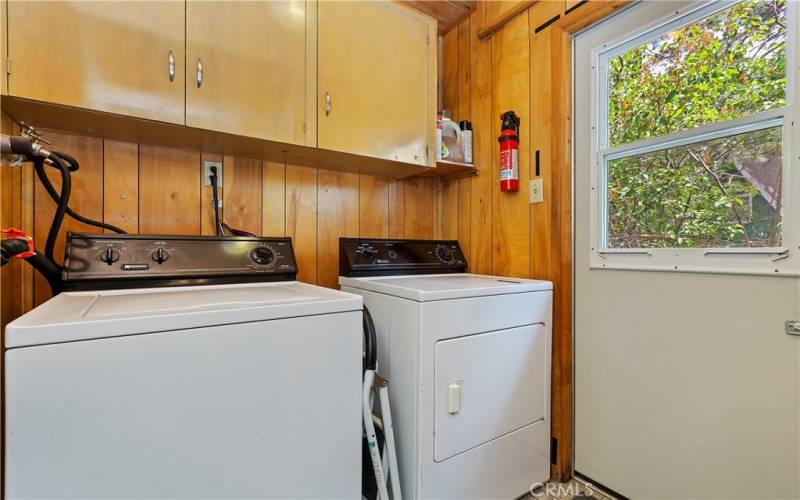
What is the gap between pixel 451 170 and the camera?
6.85 feet

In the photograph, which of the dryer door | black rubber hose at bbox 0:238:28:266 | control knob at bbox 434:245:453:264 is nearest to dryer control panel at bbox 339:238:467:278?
control knob at bbox 434:245:453:264

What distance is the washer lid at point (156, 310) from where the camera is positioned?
2.33ft

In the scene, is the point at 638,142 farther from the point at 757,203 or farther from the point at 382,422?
the point at 382,422

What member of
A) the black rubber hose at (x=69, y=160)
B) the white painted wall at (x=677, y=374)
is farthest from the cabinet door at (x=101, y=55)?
the white painted wall at (x=677, y=374)

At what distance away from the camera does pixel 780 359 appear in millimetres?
1104

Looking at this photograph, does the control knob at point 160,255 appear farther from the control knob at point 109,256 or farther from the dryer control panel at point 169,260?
the control knob at point 109,256

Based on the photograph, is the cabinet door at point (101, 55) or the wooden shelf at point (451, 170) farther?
the wooden shelf at point (451, 170)

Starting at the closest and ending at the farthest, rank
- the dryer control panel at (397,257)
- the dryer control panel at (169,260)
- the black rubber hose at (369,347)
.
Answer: the dryer control panel at (169,260) < the black rubber hose at (369,347) < the dryer control panel at (397,257)

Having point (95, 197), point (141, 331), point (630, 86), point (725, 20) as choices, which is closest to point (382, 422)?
point (141, 331)

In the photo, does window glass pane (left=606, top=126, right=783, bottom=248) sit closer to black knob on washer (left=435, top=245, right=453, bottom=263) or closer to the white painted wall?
the white painted wall

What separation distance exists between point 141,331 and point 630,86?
1862 millimetres

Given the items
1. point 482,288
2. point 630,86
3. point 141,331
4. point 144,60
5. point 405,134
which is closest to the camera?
point 141,331

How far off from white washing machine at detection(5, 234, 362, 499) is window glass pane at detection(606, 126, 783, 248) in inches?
46.1

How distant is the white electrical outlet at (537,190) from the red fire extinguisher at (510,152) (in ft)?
0.28
